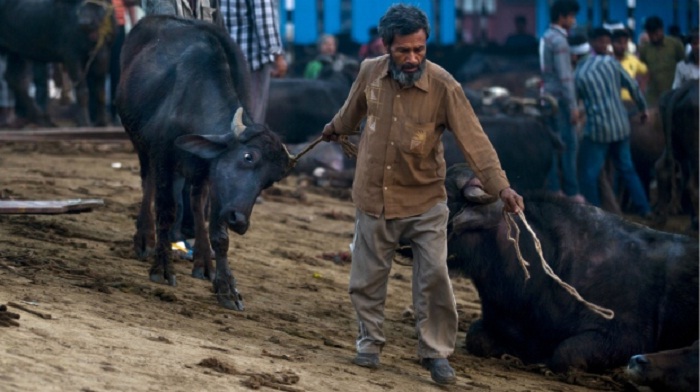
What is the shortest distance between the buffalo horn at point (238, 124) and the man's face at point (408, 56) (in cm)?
162

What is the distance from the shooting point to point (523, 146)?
14.7 m

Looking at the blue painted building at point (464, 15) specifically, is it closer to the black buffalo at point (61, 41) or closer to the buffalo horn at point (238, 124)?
the black buffalo at point (61, 41)

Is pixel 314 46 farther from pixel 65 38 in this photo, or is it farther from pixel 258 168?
pixel 258 168

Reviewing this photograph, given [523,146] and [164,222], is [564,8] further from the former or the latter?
[164,222]

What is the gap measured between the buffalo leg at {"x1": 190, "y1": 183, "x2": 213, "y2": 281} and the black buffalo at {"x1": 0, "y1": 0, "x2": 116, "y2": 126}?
7.29 meters

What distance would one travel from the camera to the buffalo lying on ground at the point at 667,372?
6.38 m

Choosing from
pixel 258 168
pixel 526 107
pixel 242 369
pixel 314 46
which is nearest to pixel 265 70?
pixel 258 168

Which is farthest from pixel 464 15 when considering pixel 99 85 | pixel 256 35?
pixel 256 35

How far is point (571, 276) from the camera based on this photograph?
24.9 ft

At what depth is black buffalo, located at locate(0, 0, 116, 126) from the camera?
51.3 feet

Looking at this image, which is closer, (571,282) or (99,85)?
(571,282)

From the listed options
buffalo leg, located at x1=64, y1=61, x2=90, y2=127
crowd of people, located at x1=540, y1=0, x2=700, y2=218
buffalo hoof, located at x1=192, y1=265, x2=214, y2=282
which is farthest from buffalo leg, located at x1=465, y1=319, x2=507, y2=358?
buffalo leg, located at x1=64, y1=61, x2=90, y2=127

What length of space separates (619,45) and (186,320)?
400 inches

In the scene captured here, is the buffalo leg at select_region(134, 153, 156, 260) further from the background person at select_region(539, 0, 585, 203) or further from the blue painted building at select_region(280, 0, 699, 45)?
the blue painted building at select_region(280, 0, 699, 45)
